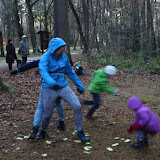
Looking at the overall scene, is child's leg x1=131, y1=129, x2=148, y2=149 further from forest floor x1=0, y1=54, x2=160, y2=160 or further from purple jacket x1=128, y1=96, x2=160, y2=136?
purple jacket x1=128, y1=96, x2=160, y2=136

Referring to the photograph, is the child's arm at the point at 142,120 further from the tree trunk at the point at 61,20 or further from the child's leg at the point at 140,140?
the tree trunk at the point at 61,20

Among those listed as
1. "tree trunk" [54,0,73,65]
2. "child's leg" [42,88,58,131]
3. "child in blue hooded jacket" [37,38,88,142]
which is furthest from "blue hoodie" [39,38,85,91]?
"tree trunk" [54,0,73,65]

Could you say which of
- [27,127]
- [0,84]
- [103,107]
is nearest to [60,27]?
[0,84]

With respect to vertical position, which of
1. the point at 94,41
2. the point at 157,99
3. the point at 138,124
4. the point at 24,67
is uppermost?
the point at 94,41

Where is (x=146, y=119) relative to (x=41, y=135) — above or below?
above

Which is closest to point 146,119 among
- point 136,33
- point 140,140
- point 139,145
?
point 140,140

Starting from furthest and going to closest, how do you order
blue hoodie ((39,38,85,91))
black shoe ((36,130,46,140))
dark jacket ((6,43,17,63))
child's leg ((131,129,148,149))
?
dark jacket ((6,43,17,63))
black shoe ((36,130,46,140))
child's leg ((131,129,148,149))
blue hoodie ((39,38,85,91))

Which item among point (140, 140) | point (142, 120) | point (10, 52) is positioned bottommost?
point (140, 140)

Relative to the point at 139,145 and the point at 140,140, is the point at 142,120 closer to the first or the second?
the point at 140,140

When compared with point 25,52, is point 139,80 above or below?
below

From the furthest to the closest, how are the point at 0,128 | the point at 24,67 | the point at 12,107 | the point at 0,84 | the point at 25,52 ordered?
the point at 25,52 < the point at 0,84 < the point at 12,107 < the point at 0,128 < the point at 24,67

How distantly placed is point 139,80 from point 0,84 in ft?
26.2

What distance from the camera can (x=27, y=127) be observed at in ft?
17.7

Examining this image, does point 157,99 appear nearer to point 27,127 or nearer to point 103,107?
point 103,107
